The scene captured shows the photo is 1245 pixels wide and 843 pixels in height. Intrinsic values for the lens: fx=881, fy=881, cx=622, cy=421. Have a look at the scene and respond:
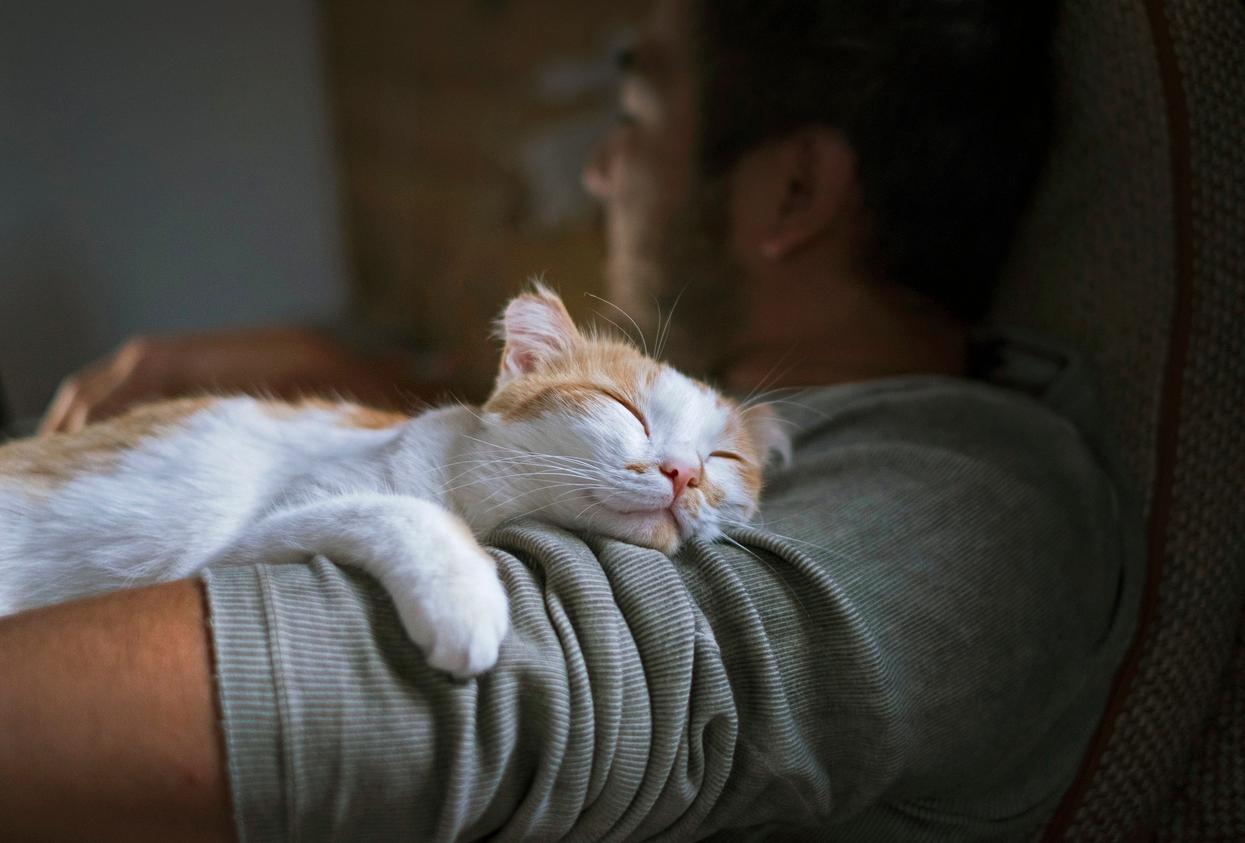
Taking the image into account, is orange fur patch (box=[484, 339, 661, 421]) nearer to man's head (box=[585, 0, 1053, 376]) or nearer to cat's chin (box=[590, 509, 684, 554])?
cat's chin (box=[590, 509, 684, 554])

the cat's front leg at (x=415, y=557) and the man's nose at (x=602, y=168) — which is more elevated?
the man's nose at (x=602, y=168)

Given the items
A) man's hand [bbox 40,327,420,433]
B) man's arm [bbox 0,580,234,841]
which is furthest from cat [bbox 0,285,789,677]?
man's hand [bbox 40,327,420,433]

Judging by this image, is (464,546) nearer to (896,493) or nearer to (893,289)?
(896,493)

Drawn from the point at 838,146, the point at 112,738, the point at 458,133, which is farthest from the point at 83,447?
the point at 458,133

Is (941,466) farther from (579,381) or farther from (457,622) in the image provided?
(457,622)

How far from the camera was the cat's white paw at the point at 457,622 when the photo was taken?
1.69 ft

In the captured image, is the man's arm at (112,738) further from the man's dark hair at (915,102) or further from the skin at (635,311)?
the man's dark hair at (915,102)

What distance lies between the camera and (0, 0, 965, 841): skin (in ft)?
1.56

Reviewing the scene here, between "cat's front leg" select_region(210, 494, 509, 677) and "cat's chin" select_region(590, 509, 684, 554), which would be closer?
"cat's front leg" select_region(210, 494, 509, 677)

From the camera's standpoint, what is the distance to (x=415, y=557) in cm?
56

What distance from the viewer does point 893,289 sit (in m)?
1.13

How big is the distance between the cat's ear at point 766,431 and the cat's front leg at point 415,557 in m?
0.35

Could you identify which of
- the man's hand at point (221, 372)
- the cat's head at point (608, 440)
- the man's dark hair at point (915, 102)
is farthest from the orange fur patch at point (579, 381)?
the man's hand at point (221, 372)

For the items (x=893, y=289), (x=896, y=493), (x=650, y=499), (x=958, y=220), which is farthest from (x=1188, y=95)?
(x=650, y=499)
